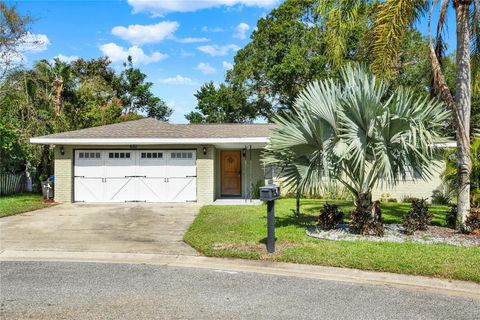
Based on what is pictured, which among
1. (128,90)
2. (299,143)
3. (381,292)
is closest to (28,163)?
(299,143)

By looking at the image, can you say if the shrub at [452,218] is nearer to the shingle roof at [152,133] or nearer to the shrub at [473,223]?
the shrub at [473,223]

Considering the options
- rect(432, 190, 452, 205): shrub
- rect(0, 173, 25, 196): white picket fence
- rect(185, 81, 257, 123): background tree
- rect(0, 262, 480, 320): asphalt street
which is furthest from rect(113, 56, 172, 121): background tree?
rect(0, 262, 480, 320): asphalt street

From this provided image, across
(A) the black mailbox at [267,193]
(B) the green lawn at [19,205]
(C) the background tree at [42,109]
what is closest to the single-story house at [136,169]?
(B) the green lawn at [19,205]

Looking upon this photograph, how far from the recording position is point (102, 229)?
10.4m

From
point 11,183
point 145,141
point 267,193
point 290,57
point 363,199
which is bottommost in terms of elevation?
point 363,199

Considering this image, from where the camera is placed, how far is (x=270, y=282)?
20.1 ft

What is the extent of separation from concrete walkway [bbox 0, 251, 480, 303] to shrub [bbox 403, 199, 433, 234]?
9.78 feet

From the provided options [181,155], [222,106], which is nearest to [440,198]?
[181,155]

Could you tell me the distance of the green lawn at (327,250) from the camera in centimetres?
654

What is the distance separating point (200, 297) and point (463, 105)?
7.78 meters

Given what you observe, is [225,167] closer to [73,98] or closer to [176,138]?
[176,138]

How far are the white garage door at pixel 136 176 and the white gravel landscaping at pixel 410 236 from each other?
25.1ft

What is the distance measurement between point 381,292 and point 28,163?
63.3ft

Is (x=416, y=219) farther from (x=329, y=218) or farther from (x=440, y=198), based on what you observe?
(x=440, y=198)
